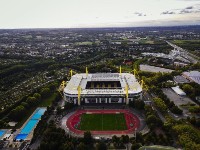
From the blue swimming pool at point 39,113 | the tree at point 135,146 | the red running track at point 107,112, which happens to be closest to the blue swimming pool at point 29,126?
the blue swimming pool at point 39,113

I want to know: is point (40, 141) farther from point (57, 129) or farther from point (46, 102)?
point (46, 102)

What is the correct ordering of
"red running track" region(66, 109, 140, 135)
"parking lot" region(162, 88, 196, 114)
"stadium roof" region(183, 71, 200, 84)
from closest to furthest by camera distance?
"red running track" region(66, 109, 140, 135) < "parking lot" region(162, 88, 196, 114) < "stadium roof" region(183, 71, 200, 84)

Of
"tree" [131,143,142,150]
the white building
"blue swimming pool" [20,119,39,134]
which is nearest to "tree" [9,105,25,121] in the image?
"blue swimming pool" [20,119,39,134]

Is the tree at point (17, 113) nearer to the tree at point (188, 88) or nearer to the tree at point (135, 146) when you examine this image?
the tree at point (135, 146)

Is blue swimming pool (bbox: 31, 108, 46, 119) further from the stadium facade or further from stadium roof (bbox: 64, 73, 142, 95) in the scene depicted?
stadium roof (bbox: 64, 73, 142, 95)

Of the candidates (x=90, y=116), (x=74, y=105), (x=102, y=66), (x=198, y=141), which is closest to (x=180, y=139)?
(x=198, y=141)

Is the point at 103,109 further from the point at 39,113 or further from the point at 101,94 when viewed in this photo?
the point at 39,113
